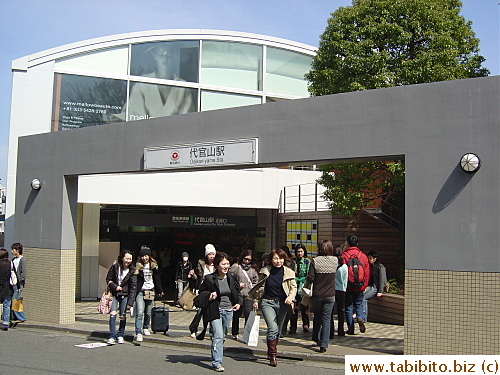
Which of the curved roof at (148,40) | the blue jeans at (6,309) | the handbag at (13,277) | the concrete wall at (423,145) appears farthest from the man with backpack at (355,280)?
the curved roof at (148,40)

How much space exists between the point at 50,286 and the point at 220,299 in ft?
19.1

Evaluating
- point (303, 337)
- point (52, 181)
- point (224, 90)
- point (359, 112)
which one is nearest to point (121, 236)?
point (224, 90)

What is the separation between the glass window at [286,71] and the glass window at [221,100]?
99cm

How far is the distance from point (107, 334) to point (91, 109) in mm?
9242

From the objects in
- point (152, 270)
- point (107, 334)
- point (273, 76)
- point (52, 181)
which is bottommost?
point (107, 334)

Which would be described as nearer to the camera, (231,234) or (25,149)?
(25,149)

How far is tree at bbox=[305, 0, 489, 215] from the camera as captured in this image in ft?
48.1

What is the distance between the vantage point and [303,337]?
36.4 ft

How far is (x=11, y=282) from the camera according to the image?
12.4m

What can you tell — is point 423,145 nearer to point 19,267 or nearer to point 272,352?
point 272,352

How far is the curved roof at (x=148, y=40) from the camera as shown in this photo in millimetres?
18188

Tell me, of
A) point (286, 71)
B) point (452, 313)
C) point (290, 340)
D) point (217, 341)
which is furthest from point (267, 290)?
point (286, 71)

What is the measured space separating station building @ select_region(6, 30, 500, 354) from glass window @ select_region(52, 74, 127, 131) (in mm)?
43

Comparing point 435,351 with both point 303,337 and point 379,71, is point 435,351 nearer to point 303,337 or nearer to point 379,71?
point 303,337
